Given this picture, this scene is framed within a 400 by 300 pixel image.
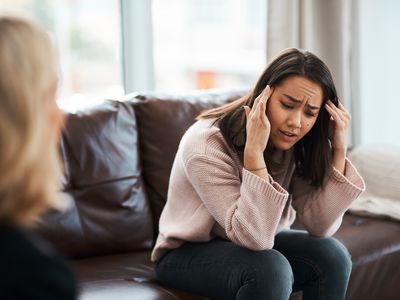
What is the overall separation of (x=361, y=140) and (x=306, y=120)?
5.45 ft

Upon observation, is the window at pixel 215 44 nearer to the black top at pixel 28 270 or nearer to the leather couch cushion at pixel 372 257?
the leather couch cushion at pixel 372 257

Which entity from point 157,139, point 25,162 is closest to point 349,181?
point 157,139

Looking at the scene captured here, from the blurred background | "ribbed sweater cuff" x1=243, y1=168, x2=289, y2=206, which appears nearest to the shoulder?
"ribbed sweater cuff" x1=243, y1=168, x2=289, y2=206

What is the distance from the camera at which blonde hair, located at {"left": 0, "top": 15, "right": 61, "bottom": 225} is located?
3.51 ft

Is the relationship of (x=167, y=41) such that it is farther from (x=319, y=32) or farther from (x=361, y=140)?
(x=361, y=140)

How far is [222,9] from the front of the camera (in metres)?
3.89

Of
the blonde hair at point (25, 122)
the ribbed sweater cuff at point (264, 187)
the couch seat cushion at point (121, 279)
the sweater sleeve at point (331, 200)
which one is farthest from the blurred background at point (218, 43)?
the blonde hair at point (25, 122)

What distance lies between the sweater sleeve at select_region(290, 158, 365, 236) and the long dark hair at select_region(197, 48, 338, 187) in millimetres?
65

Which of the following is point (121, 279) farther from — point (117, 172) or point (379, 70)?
point (379, 70)

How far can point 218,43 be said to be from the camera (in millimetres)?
3959

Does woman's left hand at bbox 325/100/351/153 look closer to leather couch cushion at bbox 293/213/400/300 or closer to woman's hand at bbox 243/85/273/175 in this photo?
woman's hand at bbox 243/85/273/175

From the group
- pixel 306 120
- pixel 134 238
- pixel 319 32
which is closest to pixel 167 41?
pixel 319 32

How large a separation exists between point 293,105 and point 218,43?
6.26ft

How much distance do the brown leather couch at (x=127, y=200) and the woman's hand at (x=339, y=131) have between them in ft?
1.28
